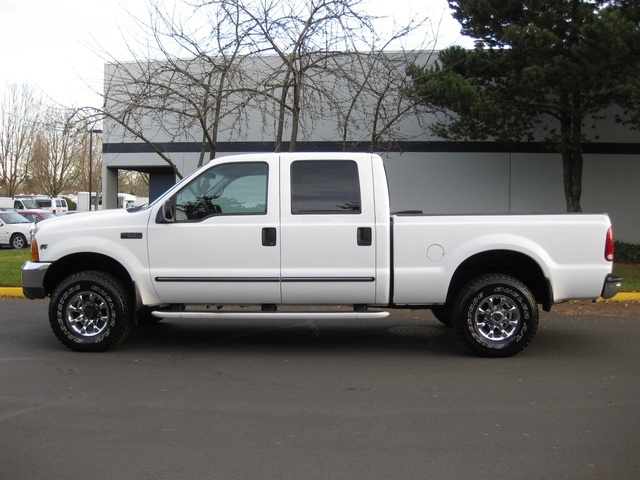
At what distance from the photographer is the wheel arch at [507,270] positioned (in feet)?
23.2

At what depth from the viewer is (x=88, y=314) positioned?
7180 mm

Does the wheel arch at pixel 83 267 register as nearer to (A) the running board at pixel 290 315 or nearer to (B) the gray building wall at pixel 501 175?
(A) the running board at pixel 290 315

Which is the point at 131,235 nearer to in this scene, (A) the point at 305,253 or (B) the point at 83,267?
(B) the point at 83,267

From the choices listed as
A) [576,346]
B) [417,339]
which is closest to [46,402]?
[417,339]

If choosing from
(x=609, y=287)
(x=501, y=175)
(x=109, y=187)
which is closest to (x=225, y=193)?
(x=609, y=287)

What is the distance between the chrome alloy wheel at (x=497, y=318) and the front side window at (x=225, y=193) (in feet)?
8.32

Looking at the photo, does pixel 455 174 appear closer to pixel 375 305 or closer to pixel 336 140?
pixel 336 140

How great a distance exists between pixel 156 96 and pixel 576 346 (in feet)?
26.9

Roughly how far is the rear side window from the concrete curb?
233 inches

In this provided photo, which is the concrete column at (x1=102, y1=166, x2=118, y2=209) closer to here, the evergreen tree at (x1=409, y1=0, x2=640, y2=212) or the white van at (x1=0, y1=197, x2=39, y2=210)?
the evergreen tree at (x1=409, y1=0, x2=640, y2=212)

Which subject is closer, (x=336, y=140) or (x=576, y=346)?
(x=576, y=346)

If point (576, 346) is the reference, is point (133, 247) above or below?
above

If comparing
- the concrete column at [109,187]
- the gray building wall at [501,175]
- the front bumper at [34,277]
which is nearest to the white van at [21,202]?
the concrete column at [109,187]

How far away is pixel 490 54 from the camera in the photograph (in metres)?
15.5
